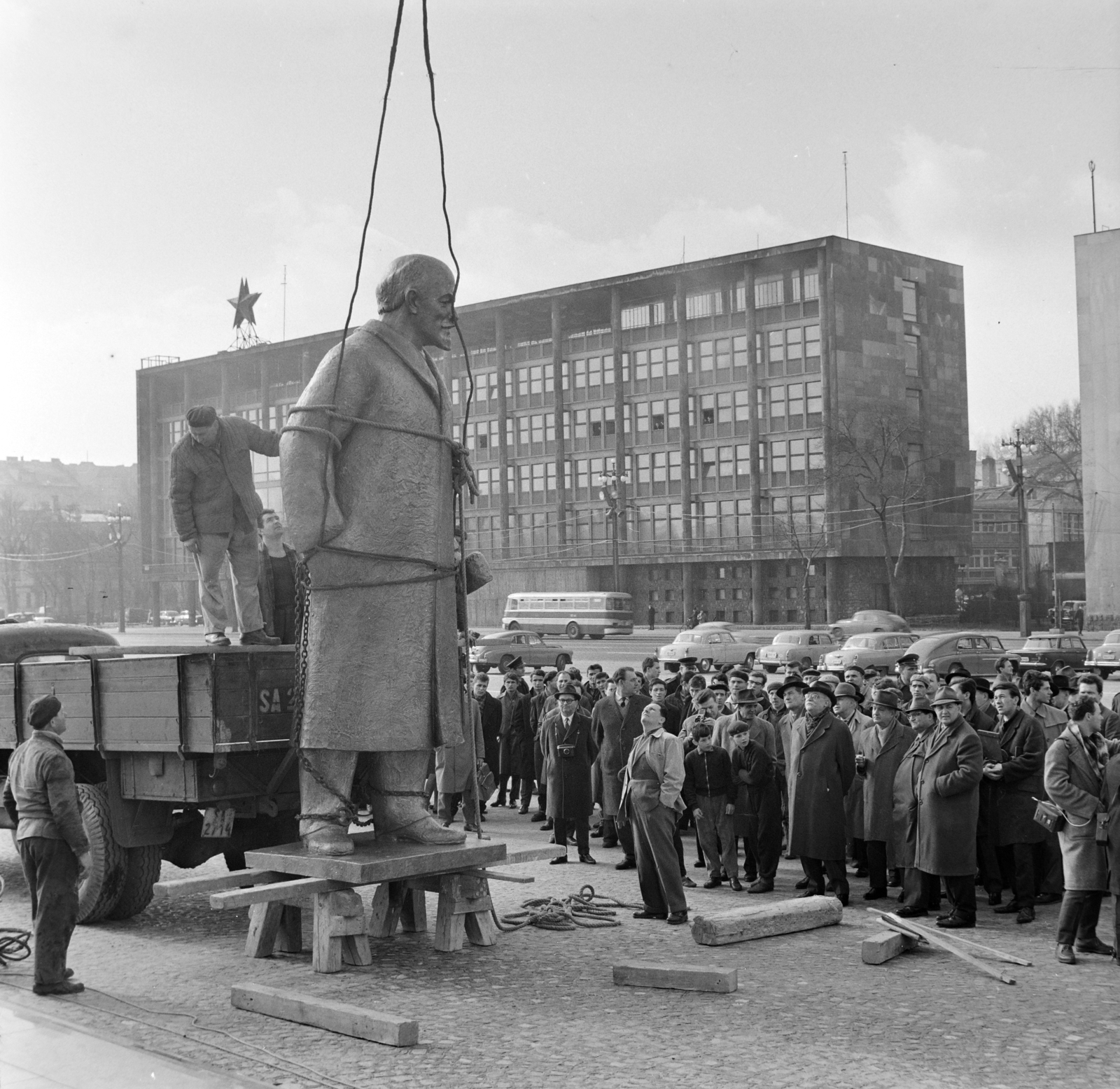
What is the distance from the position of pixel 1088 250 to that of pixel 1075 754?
52548 millimetres

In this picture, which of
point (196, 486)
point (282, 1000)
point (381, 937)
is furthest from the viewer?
point (196, 486)

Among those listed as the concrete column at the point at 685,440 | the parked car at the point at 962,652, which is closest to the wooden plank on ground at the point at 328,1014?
the parked car at the point at 962,652

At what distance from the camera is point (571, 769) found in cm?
1300

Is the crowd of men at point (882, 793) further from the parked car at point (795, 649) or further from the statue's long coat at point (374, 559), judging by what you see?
the parked car at point (795, 649)

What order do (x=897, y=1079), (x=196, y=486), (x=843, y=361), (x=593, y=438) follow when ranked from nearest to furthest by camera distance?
(x=897, y=1079), (x=196, y=486), (x=843, y=361), (x=593, y=438)

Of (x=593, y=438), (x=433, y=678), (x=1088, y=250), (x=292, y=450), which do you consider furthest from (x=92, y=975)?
(x=593, y=438)

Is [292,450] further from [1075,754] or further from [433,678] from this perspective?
[1075,754]

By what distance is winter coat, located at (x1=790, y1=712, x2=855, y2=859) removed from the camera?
10.6m

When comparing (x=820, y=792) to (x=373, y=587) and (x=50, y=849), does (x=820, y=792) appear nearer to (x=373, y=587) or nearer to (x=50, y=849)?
(x=373, y=587)

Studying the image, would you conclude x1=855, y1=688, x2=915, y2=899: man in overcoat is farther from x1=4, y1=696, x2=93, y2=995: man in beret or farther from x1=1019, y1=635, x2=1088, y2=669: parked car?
x1=1019, y1=635, x2=1088, y2=669: parked car

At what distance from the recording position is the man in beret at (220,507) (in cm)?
992

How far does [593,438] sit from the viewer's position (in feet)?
233

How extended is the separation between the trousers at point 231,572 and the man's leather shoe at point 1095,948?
19.3 feet

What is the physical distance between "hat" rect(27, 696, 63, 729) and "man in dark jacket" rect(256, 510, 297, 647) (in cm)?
242
